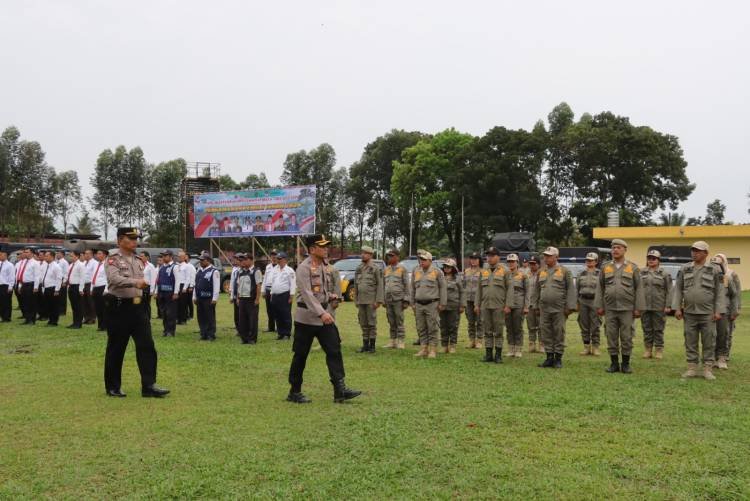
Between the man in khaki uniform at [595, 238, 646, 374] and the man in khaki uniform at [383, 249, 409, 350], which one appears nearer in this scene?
the man in khaki uniform at [595, 238, 646, 374]

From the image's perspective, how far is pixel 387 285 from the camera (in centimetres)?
1187

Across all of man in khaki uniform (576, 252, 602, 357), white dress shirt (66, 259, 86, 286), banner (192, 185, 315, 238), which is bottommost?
man in khaki uniform (576, 252, 602, 357)

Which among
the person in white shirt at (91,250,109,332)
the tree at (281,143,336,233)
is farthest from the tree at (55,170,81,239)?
the person in white shirt at (91,250,109,332)

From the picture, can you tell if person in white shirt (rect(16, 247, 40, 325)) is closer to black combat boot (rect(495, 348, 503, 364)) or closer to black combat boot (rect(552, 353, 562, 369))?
black combat boot (rect(495, 348, 503, 364))

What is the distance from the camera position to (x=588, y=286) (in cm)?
1161

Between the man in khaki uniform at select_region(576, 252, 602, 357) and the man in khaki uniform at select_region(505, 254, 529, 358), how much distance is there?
4.48 feet

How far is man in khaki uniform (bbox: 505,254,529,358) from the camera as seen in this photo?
10344 millimetres

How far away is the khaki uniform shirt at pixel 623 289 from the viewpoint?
30.2ft

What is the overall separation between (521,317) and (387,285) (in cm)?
250

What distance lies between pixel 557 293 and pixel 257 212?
76.9 feet

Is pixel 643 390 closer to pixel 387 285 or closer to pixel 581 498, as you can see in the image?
pixel 581 498

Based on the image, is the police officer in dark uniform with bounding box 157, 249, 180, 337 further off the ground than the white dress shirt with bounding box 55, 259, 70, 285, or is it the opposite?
the white dress shirt with bounding box 55, 259, 70, 285

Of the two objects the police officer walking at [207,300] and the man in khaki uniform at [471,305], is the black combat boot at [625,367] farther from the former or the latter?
the police officer walking at [207,300]

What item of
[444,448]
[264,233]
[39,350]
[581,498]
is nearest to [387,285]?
[39,350]
